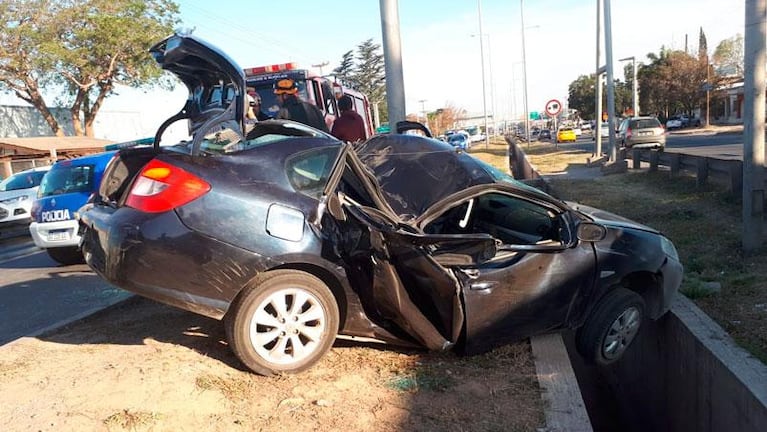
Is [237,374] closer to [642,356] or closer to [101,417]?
→ [101,417]

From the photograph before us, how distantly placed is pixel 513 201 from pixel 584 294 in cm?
110

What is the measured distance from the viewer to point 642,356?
584 centimetres

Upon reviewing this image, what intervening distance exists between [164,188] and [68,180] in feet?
22.6

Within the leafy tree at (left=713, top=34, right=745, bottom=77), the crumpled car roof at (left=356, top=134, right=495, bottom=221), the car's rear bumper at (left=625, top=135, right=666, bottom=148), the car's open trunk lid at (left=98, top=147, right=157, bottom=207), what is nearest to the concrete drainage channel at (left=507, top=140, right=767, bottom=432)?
the crumpled car roof at (left=356, top=134, right=495, bottom=221)

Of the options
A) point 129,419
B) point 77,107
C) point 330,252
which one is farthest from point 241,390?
point 77,107

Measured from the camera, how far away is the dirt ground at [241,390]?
340 cm

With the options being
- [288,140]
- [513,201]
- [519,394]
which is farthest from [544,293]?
[288,140]

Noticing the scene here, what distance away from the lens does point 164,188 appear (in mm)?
3768

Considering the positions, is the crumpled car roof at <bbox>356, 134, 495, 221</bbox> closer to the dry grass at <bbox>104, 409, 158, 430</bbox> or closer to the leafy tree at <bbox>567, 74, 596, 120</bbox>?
the dry grass at <bbox>104, 409, 158, 430</bbox>

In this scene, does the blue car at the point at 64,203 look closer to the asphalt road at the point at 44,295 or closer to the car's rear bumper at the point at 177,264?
the asphalt road at the point at 44,295

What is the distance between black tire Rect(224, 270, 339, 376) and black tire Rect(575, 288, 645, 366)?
188 centimetres

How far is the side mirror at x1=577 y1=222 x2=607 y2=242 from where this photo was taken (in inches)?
168

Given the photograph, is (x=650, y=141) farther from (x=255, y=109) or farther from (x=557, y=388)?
(x=557, y=388)

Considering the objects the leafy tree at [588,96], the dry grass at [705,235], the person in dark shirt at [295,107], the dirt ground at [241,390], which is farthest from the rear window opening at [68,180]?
the leafy tree at [588,96]
